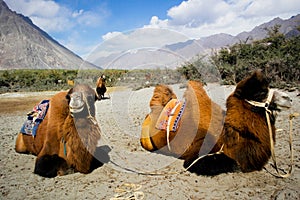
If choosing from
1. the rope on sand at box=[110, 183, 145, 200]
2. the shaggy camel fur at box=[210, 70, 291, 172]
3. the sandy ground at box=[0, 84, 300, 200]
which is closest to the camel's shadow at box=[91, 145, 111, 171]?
the sandy ground at box=[0, 84, 300, 200]

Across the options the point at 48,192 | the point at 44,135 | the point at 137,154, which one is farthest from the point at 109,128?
the point at 48,192

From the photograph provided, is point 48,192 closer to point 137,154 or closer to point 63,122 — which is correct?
point 63,122

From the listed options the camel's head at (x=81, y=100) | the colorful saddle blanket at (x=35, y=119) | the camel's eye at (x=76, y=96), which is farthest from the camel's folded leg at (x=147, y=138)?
the colorful saddle blanket at (x=35, y=119)

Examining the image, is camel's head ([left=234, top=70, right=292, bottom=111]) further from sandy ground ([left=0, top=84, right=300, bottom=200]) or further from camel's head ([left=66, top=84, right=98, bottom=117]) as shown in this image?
camel's head ([left=66, top=84, right=98, bottom=117])

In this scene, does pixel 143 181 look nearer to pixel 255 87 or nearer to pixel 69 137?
pixel 69 137

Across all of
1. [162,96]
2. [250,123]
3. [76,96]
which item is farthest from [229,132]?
[162,96]

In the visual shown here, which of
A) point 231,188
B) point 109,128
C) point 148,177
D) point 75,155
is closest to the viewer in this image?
point 231,188

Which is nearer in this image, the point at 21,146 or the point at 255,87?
the point at 255,87

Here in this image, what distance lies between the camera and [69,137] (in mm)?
4195

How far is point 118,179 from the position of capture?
4461 millimetres

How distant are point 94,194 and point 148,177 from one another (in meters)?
1.02

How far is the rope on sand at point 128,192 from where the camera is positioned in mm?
3793

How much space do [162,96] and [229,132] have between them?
256 cm

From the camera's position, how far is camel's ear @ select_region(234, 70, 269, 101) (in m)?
3.32
